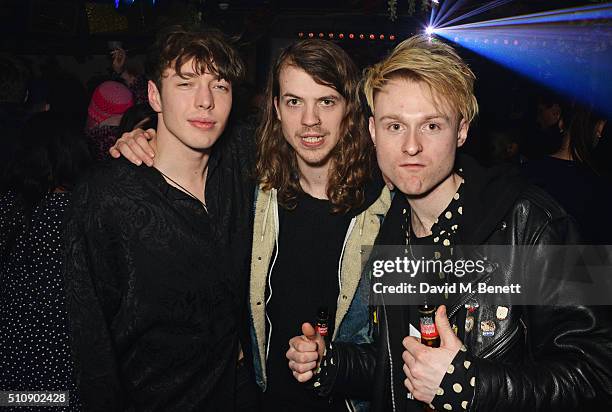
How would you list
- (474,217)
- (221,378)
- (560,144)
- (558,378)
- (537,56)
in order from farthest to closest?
(537,56), (560,144), (221,378), (474,217), (558,378)

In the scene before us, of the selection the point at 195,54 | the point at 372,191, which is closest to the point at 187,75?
the point at 195,54

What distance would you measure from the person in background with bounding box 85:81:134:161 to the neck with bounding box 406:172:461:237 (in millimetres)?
2794

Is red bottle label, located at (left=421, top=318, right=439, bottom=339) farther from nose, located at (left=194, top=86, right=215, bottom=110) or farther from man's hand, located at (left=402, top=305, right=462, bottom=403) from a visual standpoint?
nose, located at (left=194, top=86, right=215, bottom=110)

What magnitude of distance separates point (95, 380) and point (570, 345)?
1727 mm

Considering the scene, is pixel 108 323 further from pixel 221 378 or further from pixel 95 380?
pixel 221 378

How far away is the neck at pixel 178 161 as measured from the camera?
2.27m

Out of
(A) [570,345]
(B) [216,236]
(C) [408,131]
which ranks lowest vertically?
(A) [570,345]

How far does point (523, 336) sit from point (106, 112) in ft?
11.8

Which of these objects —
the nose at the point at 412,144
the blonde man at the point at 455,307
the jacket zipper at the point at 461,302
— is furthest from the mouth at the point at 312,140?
the jacket zipper at the point at 461,302

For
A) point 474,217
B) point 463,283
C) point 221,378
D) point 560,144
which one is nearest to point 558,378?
point 463,283

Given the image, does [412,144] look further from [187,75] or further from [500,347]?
[187,75]

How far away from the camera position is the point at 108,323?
2.12 meters

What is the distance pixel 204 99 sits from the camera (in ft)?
7.29

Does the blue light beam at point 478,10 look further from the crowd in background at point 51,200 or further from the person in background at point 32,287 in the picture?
the person in background at point 32,287
